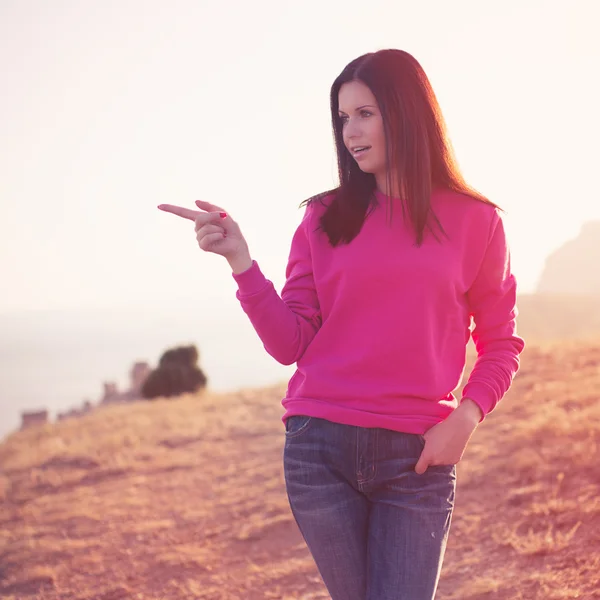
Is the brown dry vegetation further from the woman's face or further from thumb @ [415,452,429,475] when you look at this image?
the woman's face

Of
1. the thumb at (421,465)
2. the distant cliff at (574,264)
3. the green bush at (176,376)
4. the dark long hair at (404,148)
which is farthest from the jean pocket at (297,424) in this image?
the distant cliff at (574,264)

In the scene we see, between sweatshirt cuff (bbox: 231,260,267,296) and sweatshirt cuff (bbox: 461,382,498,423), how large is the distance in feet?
2.44

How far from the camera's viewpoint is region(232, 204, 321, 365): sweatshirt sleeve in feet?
7.47

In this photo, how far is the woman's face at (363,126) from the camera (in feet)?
7.75

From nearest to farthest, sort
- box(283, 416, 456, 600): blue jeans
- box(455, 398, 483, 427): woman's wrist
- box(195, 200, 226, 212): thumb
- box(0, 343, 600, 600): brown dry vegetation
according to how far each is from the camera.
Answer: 1. box(283, 416, 456, 600): blue jeans
2. box(455, 398, 483, 427): woman's wrist
3. box(195, 200, 226, 212): thumb
4. box(0, 343, 600, 600): brown dry vegetation

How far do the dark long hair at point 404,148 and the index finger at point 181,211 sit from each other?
0.43 m

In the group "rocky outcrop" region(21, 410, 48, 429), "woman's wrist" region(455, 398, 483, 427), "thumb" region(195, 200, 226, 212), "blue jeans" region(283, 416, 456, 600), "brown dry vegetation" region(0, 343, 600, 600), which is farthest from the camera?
"rocky outcrop" region(21, 410, 48, 429)

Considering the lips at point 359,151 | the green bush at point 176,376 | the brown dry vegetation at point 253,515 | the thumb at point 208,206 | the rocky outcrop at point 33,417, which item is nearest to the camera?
the thumb at point 208,206

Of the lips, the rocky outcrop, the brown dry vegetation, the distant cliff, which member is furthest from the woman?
the distant cliff

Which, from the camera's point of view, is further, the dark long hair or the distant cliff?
the distant cliff

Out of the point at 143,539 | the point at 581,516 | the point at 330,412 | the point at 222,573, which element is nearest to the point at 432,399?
the point at 330,412

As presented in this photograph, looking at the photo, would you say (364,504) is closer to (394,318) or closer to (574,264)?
(394,318)

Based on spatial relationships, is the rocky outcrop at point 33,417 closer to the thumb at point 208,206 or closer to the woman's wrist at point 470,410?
the thumb at point 208,206

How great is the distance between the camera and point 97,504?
867 centimetres
